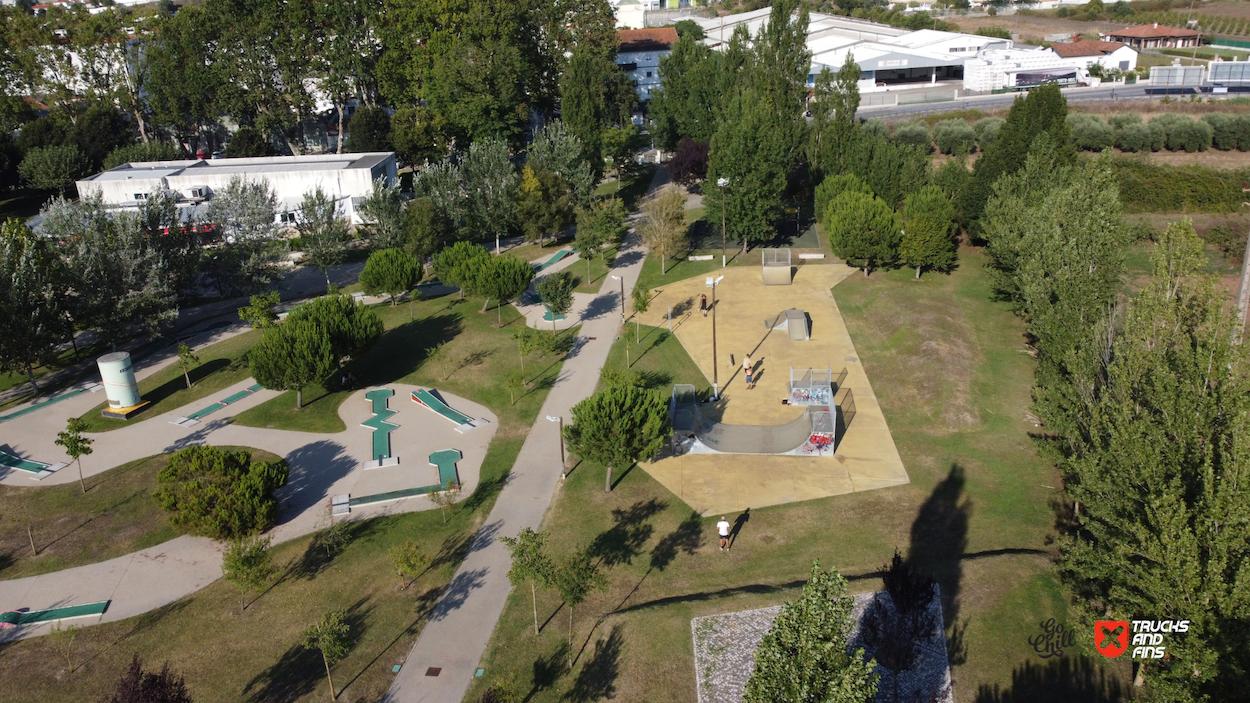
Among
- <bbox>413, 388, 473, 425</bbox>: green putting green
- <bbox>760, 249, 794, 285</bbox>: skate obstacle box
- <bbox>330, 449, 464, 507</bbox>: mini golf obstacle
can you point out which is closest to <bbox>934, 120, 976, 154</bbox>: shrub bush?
<bbox>760, 249, 794, 285</bbox>: skate obstacle box

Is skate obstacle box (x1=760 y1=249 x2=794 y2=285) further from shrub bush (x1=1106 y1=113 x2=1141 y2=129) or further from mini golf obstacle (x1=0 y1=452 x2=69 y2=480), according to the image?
shrub bush (x1=1106 y1=113 x2=1141 y2=129)

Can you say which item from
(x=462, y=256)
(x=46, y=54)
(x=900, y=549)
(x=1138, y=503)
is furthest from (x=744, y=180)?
(x=46, y=54)

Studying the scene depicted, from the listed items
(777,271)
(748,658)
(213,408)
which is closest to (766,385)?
(777,271)

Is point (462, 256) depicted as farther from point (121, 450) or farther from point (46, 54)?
point (46, 54)

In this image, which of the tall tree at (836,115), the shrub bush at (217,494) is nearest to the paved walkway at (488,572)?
the shrub bush at (217,494)

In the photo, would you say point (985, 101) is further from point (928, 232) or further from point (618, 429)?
point (618, 429)

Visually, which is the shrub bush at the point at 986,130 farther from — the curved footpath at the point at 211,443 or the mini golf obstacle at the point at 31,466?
the mini golf obstacle at the point at 31,466
